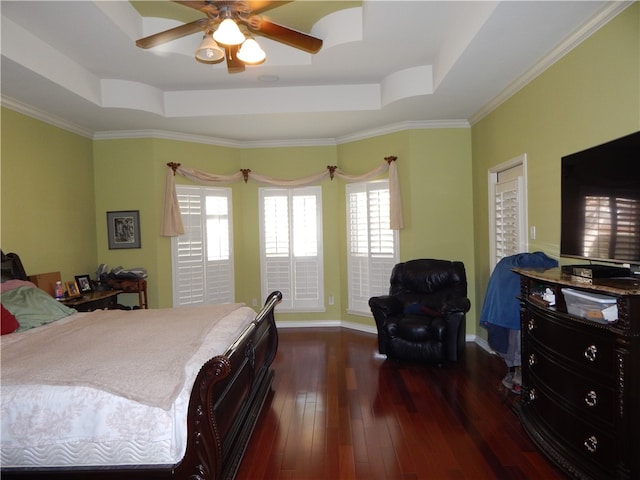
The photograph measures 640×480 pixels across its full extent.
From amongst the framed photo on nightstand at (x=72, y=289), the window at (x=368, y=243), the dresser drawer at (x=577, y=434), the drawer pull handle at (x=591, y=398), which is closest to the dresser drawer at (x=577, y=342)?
the drawer pull handle at (x=591, y=398)

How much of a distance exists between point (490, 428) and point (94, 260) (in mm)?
4876

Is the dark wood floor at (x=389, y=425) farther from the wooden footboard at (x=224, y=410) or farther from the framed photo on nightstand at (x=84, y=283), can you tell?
the framed photo on nightstand at (x=84, y=283)

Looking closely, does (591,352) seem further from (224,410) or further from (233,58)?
(233,58)

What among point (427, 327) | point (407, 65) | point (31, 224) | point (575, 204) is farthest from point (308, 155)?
point (575, 204)

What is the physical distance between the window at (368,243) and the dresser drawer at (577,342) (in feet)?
9.42

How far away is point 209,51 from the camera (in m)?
2.65

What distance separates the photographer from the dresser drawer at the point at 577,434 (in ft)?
6.48

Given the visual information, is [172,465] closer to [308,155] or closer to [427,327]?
[427,327]

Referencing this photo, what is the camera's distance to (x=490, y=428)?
2875 mm

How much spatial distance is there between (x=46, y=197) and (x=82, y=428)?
3379mm

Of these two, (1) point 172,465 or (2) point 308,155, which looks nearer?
(1) point 172,465

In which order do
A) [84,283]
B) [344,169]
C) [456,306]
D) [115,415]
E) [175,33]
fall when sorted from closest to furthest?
1. [115,415]
2. [175,33]
3. [456,306]
4. [84,283]
5. [344,169]

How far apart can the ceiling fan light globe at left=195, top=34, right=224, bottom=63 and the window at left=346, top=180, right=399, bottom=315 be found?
10.3 ft

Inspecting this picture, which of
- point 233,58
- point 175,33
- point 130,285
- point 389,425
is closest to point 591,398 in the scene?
point 389,425
